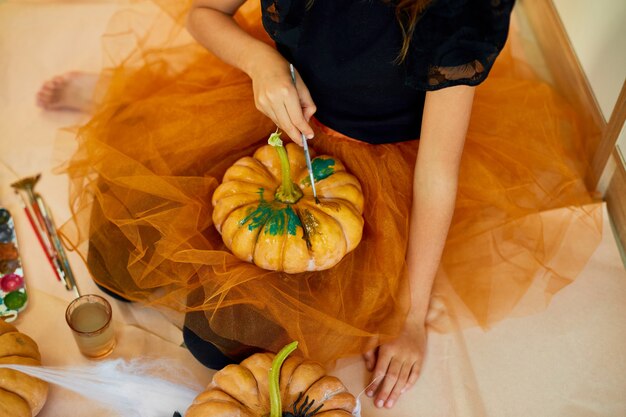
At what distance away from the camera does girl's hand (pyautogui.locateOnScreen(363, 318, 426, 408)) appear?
1.15 m

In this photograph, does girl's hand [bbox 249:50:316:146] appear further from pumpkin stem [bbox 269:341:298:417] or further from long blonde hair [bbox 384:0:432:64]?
pumpkin stem [bbox 269:341:298:417]

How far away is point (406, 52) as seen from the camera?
37.8 inches

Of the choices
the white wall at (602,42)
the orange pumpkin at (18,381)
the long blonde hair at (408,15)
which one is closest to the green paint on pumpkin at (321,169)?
the long blonde hair at (408,15)

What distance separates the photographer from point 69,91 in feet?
5.34

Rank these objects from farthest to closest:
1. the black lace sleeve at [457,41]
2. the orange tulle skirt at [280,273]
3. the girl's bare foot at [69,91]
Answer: the girl's bare foot at [69,91]
the orange tulle skirt at [280,273]
the black lace sleeve at [457,41]

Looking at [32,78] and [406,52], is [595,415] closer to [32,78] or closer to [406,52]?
[406,52]

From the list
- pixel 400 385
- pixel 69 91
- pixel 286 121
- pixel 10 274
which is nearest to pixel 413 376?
pixel 400 385

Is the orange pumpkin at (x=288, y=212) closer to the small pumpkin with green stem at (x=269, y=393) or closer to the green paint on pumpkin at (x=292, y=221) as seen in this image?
the green paint on pumpkin at (x=292, y=221)

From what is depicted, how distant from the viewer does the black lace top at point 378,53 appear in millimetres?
868

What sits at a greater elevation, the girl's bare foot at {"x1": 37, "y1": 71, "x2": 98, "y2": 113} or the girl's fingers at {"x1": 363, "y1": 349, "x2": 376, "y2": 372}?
the girl's bare foot at {"x1": 37, "y1": 71, "x2": 98, "y2": 113}

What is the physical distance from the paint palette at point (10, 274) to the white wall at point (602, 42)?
1276mm

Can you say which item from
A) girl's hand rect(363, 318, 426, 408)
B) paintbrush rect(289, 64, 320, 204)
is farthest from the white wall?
paintbrush rect(289, 64, 320, 204)

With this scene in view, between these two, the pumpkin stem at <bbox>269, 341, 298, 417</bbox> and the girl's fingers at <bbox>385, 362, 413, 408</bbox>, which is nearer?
the pumpkin stem at <bbox>269, 341, 298, 417</bbox>

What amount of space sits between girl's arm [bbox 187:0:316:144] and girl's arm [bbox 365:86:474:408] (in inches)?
7.9
